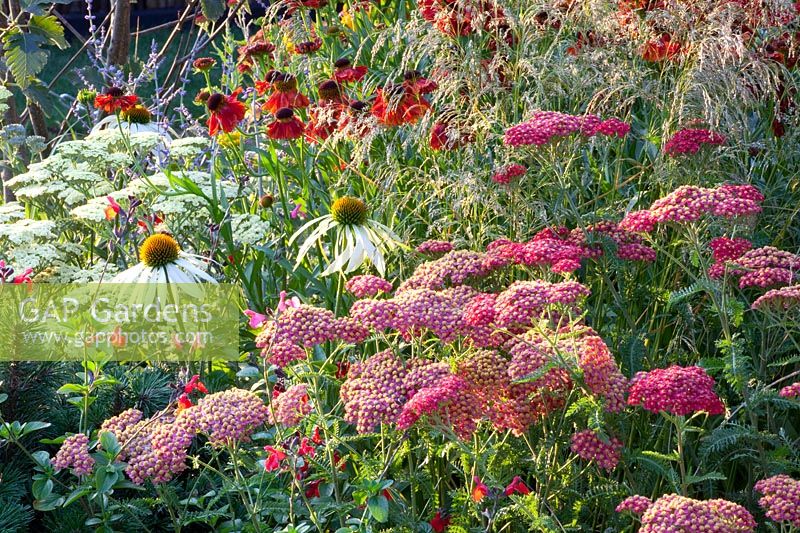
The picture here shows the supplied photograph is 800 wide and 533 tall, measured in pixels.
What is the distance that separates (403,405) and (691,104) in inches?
48.1

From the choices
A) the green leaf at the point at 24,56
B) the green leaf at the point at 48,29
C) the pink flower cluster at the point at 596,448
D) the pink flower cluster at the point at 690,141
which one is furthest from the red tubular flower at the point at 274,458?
the green leaf at the point at 48,29

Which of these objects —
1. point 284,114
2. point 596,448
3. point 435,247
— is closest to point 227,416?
point 596,448

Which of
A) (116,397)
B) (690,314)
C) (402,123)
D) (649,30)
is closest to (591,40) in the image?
(649,30)

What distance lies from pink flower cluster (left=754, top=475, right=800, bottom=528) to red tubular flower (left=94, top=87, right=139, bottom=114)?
7.46 ft

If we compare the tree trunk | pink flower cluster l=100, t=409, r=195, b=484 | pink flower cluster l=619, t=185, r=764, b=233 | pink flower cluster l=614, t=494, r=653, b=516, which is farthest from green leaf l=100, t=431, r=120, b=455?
the tree trunk

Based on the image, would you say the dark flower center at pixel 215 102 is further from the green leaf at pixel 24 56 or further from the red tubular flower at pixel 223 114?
the green leaf at pixel 24 56

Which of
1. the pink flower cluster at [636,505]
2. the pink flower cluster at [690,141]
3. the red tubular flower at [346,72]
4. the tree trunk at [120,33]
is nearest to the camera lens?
the pink flower cluster at [636,505]

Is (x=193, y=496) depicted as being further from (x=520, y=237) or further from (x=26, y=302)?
(x=520, y=237)

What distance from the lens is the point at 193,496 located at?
2.36 meters

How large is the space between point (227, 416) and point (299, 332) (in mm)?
194

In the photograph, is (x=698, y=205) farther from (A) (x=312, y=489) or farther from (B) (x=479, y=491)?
(A) (x=312, y=489)

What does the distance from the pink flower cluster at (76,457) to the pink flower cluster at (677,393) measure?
1000 mm

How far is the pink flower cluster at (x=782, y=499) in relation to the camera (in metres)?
1.65

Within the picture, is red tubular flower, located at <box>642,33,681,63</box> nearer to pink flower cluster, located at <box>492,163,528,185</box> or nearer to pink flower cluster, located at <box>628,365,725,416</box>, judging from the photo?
pink flower cluster, located at <box>492,163,528,185</box>
